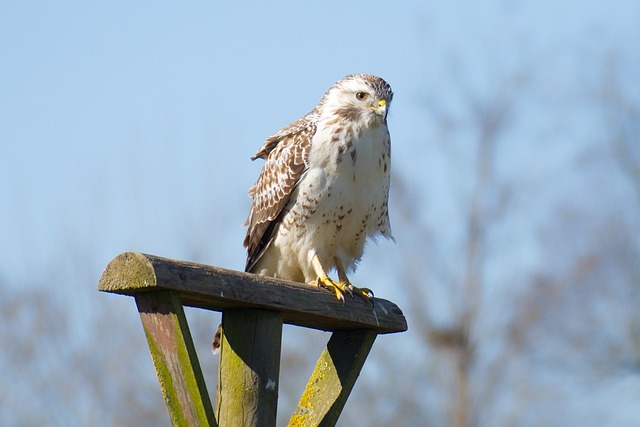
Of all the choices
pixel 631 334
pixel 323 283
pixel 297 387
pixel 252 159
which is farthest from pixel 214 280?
pixel 631 334

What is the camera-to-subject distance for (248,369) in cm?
450

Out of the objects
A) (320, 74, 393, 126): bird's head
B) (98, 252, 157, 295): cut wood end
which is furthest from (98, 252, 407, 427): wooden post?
(320, 74, 393, 126): bird's head

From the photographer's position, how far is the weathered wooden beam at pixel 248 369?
14.7 feet

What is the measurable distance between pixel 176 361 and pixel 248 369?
1.19ft

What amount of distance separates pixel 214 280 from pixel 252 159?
8.18 ft

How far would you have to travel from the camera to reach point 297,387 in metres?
20.5

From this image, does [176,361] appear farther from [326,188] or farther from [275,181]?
[275,181]

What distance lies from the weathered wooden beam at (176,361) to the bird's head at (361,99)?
2.13m

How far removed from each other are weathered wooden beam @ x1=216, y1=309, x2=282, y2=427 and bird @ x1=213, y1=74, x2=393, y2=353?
3.90 ft

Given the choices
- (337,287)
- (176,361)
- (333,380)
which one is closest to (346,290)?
(337,287)

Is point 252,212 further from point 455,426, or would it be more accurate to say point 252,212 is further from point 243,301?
point 455,426

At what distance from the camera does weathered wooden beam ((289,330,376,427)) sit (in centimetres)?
498

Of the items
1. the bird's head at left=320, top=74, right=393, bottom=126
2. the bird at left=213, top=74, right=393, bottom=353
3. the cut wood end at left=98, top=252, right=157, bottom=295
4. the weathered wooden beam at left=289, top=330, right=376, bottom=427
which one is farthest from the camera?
the bird's head at left=320, top=74, right=393, bottom=126

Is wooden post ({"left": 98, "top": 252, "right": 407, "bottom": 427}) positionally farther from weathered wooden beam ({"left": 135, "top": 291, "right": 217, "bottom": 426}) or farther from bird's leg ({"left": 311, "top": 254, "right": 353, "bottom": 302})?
bird's leg ({"left": 311, "top": 254, "right": 353, "bottom": 302})
